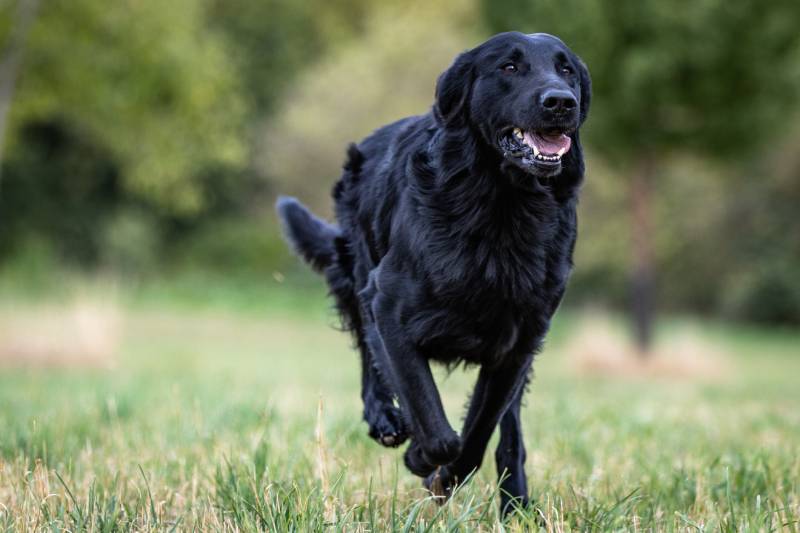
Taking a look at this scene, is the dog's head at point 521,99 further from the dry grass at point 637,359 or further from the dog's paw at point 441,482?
the dry grass at point 637,359

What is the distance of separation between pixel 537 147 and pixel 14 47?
10793 millimetres

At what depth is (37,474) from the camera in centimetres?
307

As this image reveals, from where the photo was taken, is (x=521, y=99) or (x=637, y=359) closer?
(x=521, y=99)

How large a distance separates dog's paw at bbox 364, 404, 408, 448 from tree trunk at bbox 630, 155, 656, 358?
1065 centimetres

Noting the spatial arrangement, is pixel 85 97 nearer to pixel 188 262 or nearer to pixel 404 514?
pixel 404 514

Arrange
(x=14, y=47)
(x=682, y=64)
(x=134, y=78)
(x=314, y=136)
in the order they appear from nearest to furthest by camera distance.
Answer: (x=14, y=47) < (x=682, y=64) < (x=134, y=78) < (x=314, y=136)

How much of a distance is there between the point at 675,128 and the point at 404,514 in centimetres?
1115

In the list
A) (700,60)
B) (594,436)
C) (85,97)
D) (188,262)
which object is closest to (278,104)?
(188,262)

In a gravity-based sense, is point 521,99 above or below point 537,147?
above

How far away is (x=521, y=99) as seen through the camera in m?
2.98

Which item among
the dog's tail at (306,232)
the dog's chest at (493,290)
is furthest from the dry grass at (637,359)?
the dog's chest at (493,290)

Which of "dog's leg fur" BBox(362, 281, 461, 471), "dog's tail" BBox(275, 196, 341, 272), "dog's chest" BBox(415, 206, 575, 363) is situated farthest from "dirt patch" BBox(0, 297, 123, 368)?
"dog's chest" BBox(415, 206, 575, 363)

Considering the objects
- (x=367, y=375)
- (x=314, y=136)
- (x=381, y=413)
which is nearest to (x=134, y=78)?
(x=367, y=375)

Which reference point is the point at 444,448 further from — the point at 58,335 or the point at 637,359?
the point at 637,359
